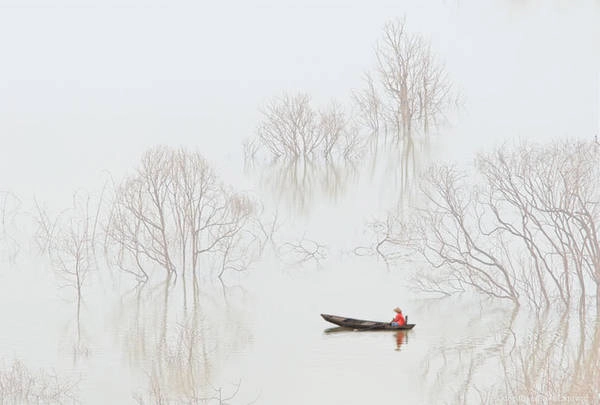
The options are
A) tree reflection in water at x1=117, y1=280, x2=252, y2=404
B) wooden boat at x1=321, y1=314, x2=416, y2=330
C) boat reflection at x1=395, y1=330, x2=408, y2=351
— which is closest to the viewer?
tree reflection in water at x1=117, y1=280, x2=252, y2=404

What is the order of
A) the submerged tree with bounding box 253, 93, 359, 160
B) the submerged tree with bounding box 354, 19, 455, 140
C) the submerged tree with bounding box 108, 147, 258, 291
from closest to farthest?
the submerged tree with bounding box 108, 147, 258, 291, the submerged tree with bounding box 253, 93, 359, 160, the submerged tree with bounding box 354, 19, 455, 140

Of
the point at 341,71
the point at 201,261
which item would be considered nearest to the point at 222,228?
the point at 201,261

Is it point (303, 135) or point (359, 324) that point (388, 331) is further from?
point (303, 135)

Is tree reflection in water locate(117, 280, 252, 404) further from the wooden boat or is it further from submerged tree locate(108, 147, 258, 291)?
the wooden boat

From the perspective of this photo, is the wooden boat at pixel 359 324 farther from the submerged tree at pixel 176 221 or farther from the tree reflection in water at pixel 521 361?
the submerged tree at pixel 176 221

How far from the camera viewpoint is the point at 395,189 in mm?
31828

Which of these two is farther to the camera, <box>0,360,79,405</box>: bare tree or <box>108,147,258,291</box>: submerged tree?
<box>108,147,258,291</box>: submerged tree

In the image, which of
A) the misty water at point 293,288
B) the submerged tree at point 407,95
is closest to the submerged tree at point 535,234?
the misty water at point 293,288

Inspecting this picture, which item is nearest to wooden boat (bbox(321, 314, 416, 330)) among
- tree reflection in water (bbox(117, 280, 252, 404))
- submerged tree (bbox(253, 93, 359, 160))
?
tree reflection in water (bbox(117, 280, 252, 404))

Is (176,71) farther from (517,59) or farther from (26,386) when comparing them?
(26,386)

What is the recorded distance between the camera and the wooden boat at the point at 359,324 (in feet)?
71.6

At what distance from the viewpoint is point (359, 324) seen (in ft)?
71.8

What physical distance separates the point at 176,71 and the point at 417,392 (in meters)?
39.6

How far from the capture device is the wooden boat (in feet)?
71.6
